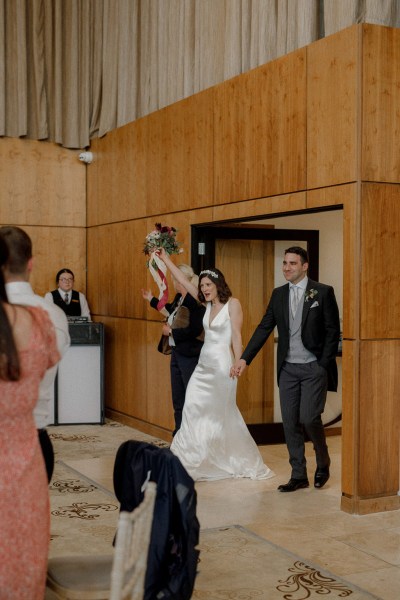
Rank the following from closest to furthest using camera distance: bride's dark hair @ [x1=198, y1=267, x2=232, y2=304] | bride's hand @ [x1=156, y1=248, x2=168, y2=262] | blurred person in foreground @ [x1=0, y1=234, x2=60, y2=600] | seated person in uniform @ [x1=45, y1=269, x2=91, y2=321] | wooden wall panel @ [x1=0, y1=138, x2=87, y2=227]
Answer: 1. blurred person in foreground @ [x1=0, y1=234, x2=60, y2=600]
2. bride's dark hair @ [x1=198, y1=267, x2=232, y2=304]
3. bride's hand @ [x1=156, y1=248, x2=168, y2=262]
4. seated person in uniform @ [x1=45, y1=269, x2=91, y2=321]
5. wooden wall panel @ [x1=0, y1=138, x2=87, y2=227]

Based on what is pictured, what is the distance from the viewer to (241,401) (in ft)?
25.9

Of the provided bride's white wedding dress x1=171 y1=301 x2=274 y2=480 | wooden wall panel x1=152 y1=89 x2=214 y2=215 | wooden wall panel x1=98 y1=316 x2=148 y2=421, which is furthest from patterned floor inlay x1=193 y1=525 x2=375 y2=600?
wooden wall panel x1=98 y1=316 x2=148 y2=421

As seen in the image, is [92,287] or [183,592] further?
[92,287]

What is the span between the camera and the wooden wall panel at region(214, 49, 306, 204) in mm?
6094

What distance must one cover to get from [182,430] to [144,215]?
9.32 feet

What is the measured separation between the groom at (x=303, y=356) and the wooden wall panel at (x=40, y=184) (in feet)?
15.2

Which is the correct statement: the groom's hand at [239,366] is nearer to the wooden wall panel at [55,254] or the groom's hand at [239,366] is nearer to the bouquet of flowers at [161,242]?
the bouquet of flowers at [161,242]

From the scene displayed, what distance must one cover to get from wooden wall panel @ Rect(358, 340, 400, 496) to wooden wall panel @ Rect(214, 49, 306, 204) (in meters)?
1.40

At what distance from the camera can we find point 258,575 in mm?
4266

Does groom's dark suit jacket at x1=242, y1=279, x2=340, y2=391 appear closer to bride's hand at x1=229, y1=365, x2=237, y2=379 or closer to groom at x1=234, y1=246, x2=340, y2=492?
groom at x1=234, y1=246, x2=340, y2=492

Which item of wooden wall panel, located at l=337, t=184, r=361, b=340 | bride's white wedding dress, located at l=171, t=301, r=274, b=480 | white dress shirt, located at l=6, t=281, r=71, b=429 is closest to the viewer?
white dress shirt, located at l=6, t=281, r=71, b=429

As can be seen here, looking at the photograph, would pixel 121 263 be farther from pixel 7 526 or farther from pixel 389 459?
pixel 7 526

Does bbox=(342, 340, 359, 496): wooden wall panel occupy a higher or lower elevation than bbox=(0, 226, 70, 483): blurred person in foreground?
lower

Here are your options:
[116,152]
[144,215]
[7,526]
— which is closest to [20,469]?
[7,526]
